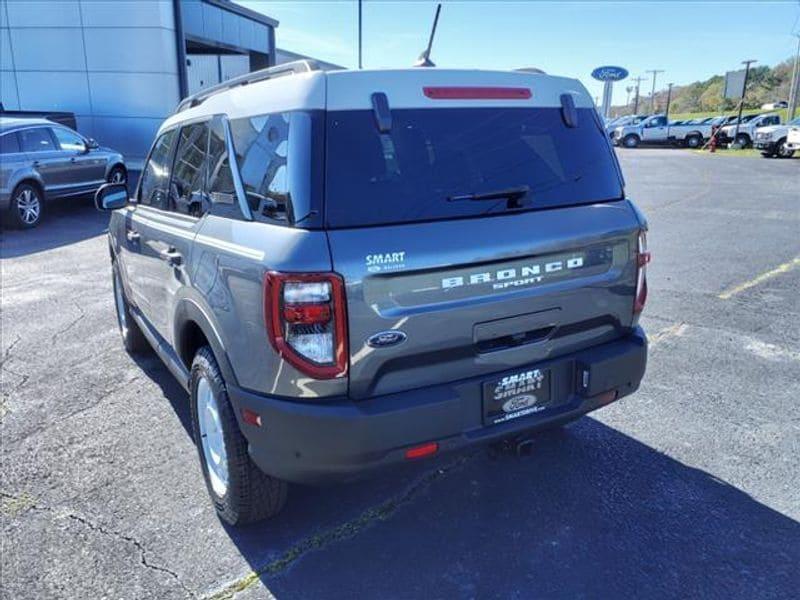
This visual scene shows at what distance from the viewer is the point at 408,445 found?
95.4 inches

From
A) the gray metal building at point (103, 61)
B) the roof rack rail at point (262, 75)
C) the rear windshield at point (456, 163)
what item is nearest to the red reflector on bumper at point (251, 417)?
the rear windshield at point (456, 163)

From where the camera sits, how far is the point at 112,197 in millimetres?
4441

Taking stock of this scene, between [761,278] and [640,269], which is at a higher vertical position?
[640,269]

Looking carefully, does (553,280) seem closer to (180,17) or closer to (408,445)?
(408,445)

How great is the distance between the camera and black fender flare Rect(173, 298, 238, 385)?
2625mm

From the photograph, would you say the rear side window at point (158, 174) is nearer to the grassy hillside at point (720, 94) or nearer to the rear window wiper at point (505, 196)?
the rear window wiper at point (505, 196)

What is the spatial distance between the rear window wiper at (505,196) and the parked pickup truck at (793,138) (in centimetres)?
2685

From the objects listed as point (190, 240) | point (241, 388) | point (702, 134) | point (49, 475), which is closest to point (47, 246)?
point (49, 475)

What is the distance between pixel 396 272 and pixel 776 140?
29.4 m

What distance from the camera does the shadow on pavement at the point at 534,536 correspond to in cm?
257

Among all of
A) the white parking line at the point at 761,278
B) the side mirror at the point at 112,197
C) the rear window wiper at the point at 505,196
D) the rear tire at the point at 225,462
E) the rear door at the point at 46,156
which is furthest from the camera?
the rear door at the point at 46,156

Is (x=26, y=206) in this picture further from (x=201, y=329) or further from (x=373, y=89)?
(x=373, y=89)

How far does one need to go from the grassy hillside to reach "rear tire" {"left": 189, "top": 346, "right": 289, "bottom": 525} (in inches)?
2880

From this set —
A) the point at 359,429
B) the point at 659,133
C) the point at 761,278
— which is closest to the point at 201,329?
the point at 359,429
